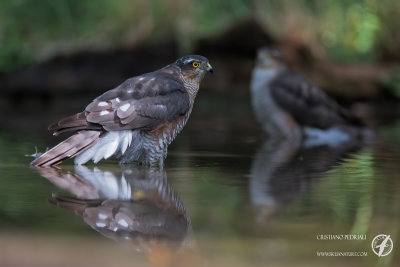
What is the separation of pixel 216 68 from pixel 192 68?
5691 mm

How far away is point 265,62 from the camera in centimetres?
915

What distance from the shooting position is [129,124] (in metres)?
5.40

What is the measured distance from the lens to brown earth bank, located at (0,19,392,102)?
11.4 meters

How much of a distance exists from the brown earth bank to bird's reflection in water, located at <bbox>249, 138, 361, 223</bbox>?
3.43m

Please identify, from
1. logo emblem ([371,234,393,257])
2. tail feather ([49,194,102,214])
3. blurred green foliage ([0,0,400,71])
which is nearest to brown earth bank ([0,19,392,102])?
blurred green foliage ([0,0,400,71])

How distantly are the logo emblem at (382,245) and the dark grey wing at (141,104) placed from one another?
8.14 feet

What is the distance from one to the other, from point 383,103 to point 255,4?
8.80 feet

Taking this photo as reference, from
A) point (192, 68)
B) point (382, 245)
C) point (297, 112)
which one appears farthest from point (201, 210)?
point (297, 112)

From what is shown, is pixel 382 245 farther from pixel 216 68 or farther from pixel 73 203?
pixel 216 68

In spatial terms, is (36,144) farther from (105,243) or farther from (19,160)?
(105,243)

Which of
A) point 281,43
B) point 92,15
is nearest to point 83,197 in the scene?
point 281,43

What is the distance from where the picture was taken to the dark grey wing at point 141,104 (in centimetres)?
532

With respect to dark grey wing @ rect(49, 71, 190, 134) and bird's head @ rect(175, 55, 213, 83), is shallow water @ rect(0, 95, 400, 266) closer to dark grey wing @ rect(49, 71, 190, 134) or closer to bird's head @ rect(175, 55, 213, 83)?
dark grey wing @ rect(49, 71, 190, 134)

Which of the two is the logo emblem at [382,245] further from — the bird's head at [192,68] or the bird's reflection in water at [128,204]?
the bird's head at [192,68]
